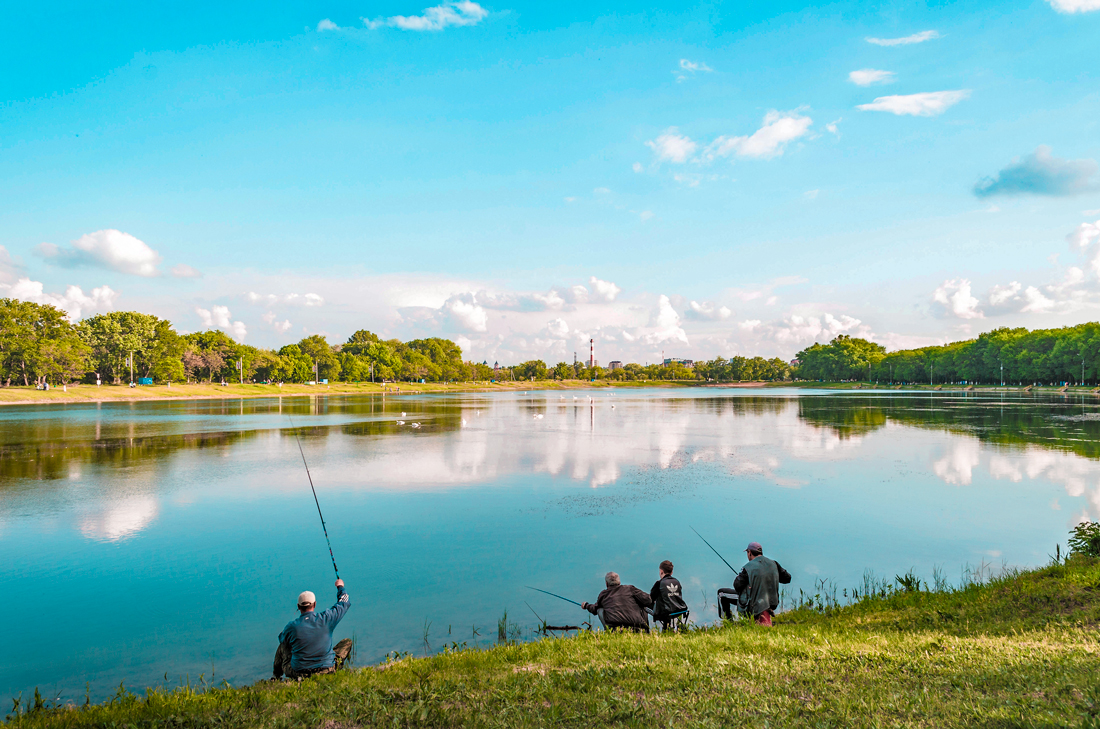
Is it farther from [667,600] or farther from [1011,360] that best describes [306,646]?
[1011,360]

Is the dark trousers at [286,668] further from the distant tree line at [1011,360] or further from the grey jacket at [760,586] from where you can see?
the distant tree line at [1011,360]

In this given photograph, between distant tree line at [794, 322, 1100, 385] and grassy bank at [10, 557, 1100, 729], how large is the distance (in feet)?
470

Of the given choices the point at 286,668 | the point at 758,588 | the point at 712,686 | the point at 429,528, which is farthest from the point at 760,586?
the point at 429,528

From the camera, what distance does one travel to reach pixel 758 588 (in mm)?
10219

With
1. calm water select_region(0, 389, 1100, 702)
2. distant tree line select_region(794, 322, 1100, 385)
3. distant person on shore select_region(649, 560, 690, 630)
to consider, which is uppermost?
distant tree line select_region(794, 322, 1100, 385)

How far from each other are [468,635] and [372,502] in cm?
1147

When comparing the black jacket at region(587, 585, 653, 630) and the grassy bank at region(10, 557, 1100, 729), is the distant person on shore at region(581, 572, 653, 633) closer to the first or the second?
→ the black jacket at region(587, 585, 653, 630)

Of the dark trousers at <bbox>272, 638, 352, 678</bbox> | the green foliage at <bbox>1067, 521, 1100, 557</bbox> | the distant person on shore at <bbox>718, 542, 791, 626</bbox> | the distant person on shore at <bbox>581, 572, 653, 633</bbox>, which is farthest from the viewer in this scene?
the green foliage at <bbox>1067, 521, 1100, 557</bbox>

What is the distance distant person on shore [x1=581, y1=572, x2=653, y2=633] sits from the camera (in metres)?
9.62

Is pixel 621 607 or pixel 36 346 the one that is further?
pixel 36 346

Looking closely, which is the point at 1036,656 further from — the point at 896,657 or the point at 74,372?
the point at 74,372

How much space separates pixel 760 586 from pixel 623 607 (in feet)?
7.91

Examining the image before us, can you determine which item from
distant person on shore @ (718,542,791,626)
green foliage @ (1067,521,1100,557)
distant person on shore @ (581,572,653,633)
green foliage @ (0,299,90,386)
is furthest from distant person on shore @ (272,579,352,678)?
green foliage @ (0,299,90,386)

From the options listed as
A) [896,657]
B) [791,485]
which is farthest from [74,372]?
[896,657]
